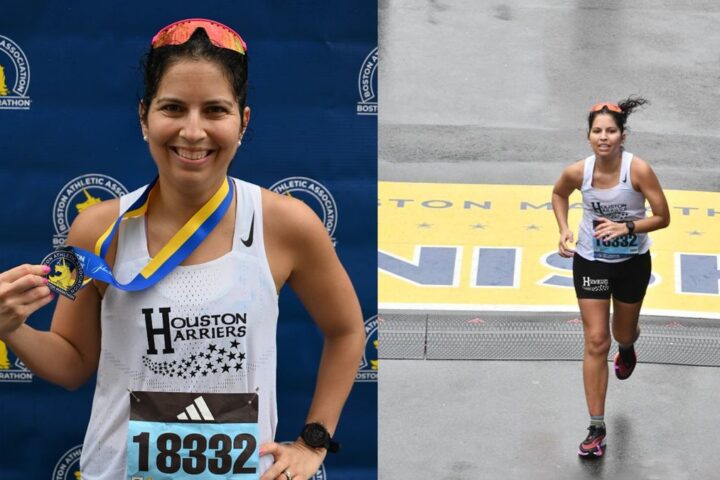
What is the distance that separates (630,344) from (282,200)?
220 inches

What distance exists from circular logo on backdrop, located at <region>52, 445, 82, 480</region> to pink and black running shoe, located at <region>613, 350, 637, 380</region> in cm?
511

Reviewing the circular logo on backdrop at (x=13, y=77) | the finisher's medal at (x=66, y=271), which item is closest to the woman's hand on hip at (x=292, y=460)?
the finisher's medal at (x=66, y=271)

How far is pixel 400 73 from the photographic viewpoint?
15344mm

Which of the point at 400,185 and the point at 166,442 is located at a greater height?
the point at 400,185

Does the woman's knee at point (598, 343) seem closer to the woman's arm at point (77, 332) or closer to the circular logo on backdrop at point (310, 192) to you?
the circular logo on backdrop at point (310, 192)

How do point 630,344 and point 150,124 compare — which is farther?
point 630,344

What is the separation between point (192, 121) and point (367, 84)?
1193mm

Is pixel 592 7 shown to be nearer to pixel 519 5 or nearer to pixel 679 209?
pixel 519 5

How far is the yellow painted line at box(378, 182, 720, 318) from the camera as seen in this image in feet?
33.4

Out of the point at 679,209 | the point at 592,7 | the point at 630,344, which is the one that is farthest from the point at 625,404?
the point at 592,7

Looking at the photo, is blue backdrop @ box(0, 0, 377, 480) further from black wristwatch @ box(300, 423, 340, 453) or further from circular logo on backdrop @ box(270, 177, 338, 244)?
black wristwatch @ box(300, 423, 340, 453)

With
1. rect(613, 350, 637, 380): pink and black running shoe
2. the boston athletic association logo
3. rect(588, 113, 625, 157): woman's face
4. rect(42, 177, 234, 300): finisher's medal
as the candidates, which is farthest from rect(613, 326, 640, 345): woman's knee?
rect(42, 177, 234, 300): finisher's medal

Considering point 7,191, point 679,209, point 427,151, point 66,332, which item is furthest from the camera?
point 427,151

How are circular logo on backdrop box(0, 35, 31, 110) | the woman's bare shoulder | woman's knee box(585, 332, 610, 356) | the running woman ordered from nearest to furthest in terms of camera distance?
1. the woman's bare shoulder
2. circular logo on backdrop box(0, 35, 31, 110)
3. woman's knee box(585, 332, 610, 356)
4. the running woman
